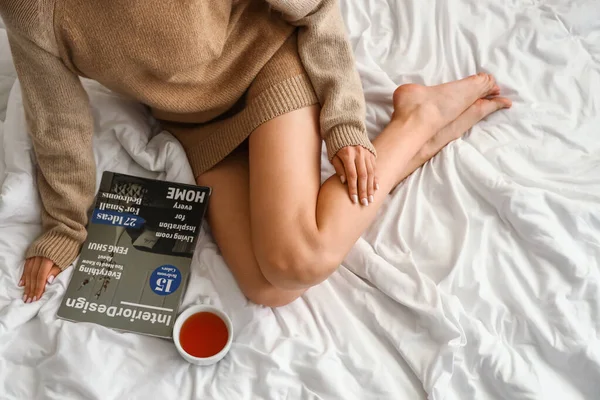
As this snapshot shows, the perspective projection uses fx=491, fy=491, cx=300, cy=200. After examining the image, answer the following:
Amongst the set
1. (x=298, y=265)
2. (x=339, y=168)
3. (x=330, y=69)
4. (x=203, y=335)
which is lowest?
(x=203, y=335)

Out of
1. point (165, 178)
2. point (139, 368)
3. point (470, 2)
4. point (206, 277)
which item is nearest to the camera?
point (139, 368)

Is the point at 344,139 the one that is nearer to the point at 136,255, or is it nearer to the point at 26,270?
the point at 136,255

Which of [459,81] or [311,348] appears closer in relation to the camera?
[311,348]

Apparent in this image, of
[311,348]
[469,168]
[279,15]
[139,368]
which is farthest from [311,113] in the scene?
[139,368]

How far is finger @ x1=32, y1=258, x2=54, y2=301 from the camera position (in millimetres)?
925

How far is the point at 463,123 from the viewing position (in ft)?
3.66

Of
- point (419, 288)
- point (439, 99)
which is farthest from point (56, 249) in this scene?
point (439, 99)

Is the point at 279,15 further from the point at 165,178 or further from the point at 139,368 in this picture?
the point at 139,368

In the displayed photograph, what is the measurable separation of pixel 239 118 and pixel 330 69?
208mm

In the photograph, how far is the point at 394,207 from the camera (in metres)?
1.03

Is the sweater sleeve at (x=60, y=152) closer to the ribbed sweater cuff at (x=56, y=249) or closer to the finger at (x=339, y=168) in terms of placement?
the ribbed sweater cuff at (x=56, y=249)

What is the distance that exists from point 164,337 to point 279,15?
2.20 ft

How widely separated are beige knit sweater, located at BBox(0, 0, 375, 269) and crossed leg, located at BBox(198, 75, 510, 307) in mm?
64

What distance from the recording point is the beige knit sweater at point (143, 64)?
0.84 metres
